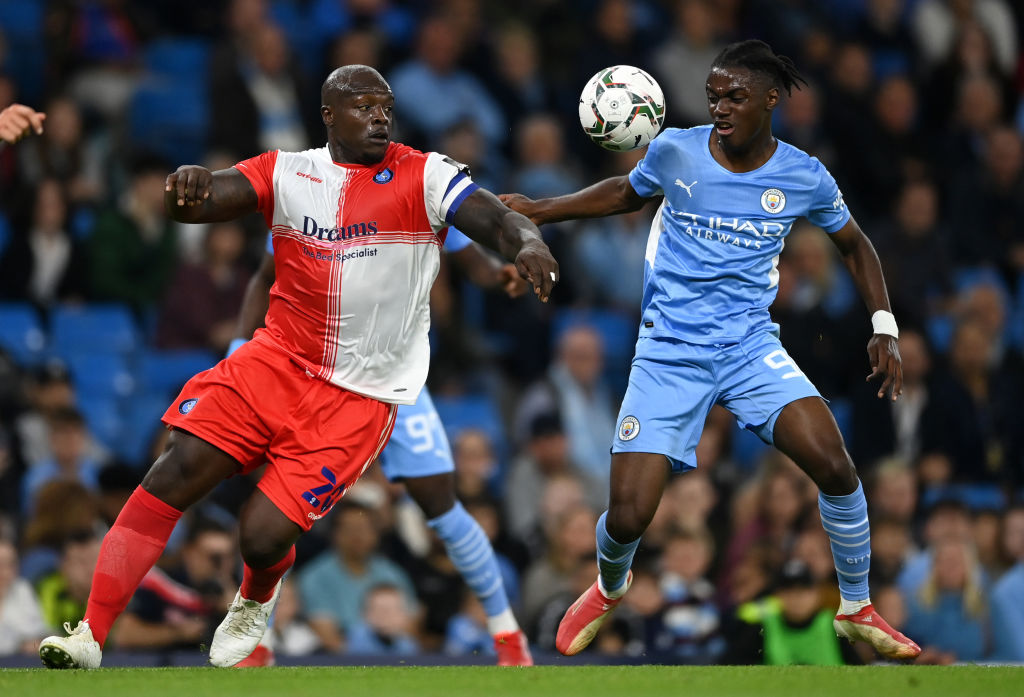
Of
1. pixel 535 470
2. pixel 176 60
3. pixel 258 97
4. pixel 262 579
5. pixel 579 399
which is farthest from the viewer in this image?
pixel 176 60

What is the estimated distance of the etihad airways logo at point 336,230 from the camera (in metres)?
6.96

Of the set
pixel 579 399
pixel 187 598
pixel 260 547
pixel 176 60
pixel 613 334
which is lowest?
pixel 187 598

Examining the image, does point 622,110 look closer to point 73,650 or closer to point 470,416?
point 73,650

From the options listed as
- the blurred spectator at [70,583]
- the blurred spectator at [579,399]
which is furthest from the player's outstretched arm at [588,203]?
the blurred spectator at [579,399]

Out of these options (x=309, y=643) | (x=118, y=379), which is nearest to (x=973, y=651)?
(x=309, y=643)

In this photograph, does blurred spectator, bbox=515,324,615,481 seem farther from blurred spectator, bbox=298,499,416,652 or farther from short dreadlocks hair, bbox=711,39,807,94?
short dreadlocks hair, bbox=711,39,807,94

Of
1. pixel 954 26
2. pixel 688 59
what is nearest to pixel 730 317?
pixel 688 59

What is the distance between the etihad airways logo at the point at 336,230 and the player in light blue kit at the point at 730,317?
84cm

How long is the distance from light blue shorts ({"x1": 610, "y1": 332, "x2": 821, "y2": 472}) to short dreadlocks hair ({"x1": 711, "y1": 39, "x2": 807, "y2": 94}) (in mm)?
1229

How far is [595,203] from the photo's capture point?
7539mm

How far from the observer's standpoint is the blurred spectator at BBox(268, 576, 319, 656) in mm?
9812

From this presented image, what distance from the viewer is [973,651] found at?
33.2ft

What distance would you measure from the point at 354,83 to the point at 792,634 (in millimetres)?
4199

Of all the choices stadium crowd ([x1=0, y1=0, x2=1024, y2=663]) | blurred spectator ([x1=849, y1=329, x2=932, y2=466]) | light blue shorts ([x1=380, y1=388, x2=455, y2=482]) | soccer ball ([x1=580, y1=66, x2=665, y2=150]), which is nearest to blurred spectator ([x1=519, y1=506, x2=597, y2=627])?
stadium crowd ([x1=0, y1=0, x2=1024, y2=663])
